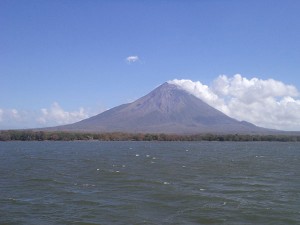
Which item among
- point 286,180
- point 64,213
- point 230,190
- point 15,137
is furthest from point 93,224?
point 15,137

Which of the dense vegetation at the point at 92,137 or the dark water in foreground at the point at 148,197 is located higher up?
the dense vegetation at the point at 92,137

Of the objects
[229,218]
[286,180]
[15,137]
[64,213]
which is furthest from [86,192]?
[15,137]

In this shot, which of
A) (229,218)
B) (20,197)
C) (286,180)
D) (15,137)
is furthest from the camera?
(15,137)

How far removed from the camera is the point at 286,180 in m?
33.6

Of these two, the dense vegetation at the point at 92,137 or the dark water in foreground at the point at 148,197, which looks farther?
the dense vegetation at the point at 92,137

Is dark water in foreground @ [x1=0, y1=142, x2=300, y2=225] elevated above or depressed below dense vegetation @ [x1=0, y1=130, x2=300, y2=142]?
below

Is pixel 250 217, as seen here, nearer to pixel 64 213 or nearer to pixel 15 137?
pixel 64 213

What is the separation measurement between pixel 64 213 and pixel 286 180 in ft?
62.3

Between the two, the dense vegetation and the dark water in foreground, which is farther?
the dense vegetation

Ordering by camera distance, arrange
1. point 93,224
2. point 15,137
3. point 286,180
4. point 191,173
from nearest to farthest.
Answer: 1. point 93,224
2. point 286,180
3. point 191,173
4. point 15,137

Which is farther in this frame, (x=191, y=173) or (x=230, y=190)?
(x=191, y=173)

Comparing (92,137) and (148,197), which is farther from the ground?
(92,137)

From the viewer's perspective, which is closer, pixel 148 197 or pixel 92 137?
pixel 148 197

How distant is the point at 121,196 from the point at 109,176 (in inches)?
389
